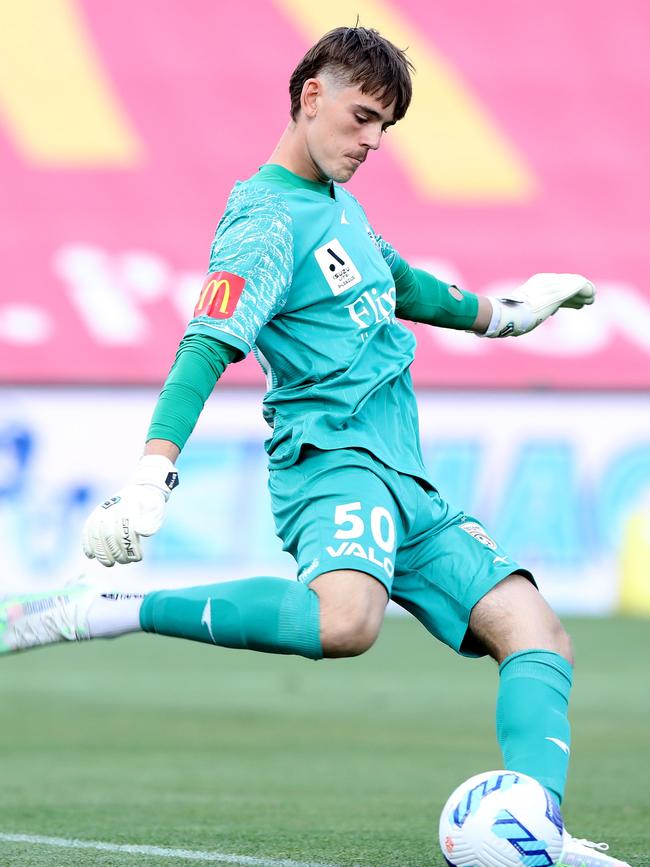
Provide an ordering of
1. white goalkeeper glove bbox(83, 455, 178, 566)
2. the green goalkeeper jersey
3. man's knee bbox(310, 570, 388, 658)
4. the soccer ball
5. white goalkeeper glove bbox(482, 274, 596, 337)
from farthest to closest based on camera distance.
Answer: white goalkeeper glove bbox(482, 274, 596, 337) → the green goalkeeper jersey → man's knee bbox(310, 570, 388, 658) → the soccer ball → white goalkeeper glove bbox(83, 455, 178, 566)

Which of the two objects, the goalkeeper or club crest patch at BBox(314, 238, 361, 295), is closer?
the goalkeeper

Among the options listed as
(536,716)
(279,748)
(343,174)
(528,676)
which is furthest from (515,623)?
(279,748)

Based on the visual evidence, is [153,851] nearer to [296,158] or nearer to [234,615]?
[234,615]

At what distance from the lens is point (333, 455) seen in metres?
3.97

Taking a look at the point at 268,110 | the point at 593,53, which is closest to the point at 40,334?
the point at 268,110

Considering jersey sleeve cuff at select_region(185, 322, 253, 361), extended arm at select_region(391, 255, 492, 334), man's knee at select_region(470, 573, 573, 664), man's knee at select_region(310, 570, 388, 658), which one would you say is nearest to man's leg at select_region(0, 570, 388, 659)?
man's knee at select_region(310, 570, 388, 658)

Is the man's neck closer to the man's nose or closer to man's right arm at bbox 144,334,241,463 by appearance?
the man's nose

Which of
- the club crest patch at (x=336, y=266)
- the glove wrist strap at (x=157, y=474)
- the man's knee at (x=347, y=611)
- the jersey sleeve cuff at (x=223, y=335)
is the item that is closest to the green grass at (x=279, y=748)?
the man's knee at (x=347, y=611)

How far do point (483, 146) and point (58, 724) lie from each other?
9.99m

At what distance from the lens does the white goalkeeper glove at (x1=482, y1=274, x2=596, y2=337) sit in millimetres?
4746

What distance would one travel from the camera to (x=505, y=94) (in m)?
16.3

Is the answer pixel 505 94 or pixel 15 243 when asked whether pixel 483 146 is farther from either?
pixel 15 243

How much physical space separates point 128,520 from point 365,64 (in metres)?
1.36

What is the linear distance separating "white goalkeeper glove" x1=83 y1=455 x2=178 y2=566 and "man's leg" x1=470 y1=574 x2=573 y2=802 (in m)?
0.99
